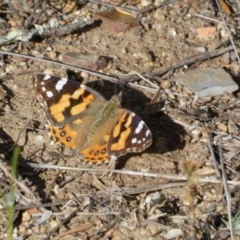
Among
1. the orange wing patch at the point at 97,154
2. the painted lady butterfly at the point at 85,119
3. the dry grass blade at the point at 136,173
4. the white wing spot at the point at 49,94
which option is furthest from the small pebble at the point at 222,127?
the white wing spot at the point at 49,94

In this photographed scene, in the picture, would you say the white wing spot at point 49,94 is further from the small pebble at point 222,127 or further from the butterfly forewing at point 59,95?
the small pebble at point 222,127

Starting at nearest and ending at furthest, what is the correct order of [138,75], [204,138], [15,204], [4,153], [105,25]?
1. [15,204]
2. [4,153]
3. [204,138]
4. [138,75]
5. [105,25]

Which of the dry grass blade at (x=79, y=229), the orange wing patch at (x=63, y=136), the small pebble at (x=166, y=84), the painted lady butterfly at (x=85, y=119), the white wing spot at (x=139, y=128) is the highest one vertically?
the white wing spot at (x=139, y=128)

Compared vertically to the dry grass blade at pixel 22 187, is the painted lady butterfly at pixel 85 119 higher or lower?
higher

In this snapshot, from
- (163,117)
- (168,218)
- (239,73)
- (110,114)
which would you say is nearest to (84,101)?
(110,114)

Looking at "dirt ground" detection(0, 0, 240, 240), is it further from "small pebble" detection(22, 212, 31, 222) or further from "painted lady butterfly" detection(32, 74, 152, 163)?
"painted lady butterfly" detection(32, 74, 152, 163)

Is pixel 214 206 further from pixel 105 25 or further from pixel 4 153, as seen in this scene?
pixel 105 25
